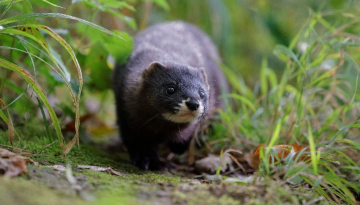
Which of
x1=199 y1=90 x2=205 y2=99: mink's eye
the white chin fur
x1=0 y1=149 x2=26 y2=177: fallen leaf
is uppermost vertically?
x1=199 y1=90 x2=205 y2=99: mink's eye

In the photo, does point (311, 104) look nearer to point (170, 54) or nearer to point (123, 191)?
point (170, 54)

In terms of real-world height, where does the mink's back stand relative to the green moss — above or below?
above

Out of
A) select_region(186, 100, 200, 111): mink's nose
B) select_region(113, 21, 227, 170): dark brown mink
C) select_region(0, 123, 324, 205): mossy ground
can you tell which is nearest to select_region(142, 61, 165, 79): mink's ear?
select_region(113, 21, 227, 170): dark brown mink

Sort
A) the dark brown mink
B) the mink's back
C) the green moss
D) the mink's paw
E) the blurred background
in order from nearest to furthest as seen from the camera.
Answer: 1. the green moss
2. the dark brown mink
3. the mink's paw
4. the blurred background
5. the mink's back

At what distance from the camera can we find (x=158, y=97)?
3314 mm

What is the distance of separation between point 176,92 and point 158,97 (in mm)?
178

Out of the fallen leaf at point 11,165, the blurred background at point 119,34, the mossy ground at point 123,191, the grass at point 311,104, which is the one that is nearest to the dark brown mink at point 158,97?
the blurred background at point 119,34

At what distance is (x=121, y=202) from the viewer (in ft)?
5.86

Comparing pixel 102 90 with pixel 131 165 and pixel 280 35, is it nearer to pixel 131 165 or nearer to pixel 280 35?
pixel 131 165

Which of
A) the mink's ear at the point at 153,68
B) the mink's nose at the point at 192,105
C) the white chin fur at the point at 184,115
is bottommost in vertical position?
the white chin fur at the point at 184,115

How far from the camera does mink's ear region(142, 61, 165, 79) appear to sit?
345 centimetres

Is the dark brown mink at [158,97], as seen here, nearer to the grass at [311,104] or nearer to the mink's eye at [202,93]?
the mink's eye at [202,93]

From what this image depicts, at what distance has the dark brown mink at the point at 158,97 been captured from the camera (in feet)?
10.6

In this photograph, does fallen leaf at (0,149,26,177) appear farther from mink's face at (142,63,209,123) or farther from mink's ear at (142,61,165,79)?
mink's ear at (142,61,165,79)
